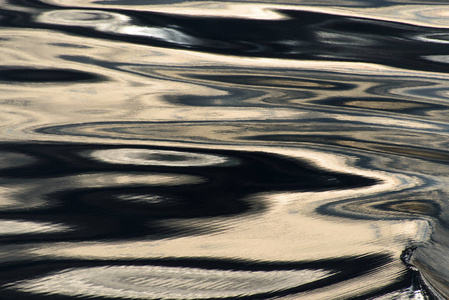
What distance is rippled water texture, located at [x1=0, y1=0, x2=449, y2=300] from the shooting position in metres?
0.79

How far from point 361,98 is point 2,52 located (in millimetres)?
867

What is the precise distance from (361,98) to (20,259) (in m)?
0.88

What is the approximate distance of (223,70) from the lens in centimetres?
143

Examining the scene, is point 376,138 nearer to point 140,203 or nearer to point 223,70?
point 223,70

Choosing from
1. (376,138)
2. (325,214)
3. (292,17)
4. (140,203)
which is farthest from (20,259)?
(292,17)

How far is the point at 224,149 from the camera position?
3.84ft

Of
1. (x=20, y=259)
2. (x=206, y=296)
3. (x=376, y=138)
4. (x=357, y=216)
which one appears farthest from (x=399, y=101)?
(x=20, y=259)

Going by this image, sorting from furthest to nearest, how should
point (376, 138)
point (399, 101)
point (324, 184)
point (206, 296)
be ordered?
point (399, 101) → point (376, 138) → point (324, 184) → point (206, 296)

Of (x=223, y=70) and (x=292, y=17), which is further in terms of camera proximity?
(x=292, y=17)

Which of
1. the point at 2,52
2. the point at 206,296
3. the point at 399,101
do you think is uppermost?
the point at 2,52

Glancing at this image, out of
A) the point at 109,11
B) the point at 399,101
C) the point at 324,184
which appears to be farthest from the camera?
the point at 109,11

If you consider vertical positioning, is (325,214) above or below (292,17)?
below

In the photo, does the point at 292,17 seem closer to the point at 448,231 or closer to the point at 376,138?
the point at 376,138

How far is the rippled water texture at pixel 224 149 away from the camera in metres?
0.79
